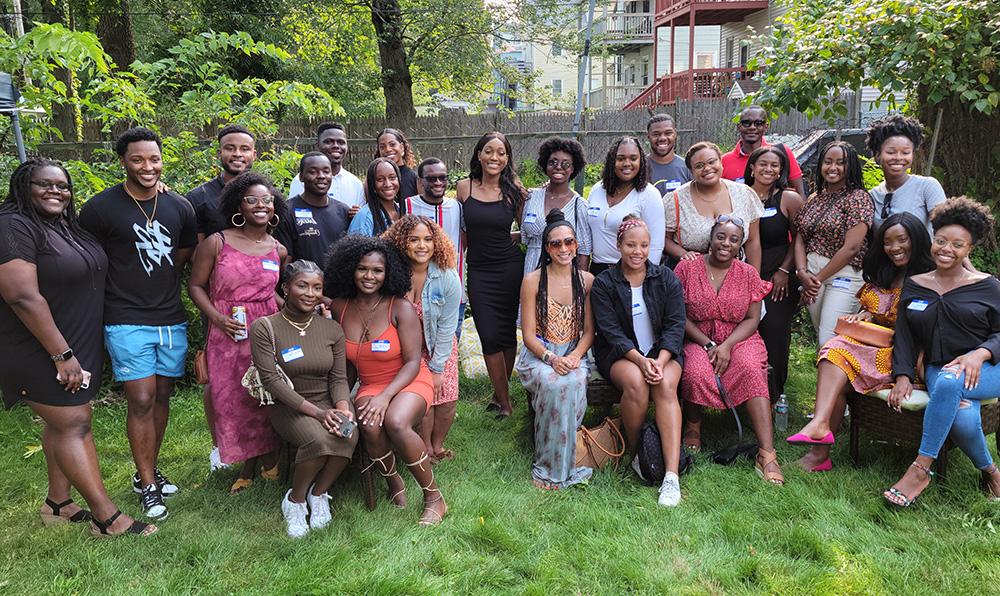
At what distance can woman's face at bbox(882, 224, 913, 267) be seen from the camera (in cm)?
415

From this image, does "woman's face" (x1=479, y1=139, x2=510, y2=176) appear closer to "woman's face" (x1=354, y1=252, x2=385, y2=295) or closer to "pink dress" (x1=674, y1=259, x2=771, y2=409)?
"woman's face" (x1=354, y1=252, x2=385, y2=295)

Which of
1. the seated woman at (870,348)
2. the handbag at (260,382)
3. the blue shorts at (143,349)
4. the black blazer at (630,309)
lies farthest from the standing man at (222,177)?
the seated woman at (870,348)

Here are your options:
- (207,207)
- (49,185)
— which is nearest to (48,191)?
(49,185)

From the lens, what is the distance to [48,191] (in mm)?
3359

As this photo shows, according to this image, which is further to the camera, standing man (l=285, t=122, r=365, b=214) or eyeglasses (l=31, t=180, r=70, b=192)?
standing man (l=285, t=122, r=365, b=214)

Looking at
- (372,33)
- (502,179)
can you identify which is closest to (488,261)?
(502,179)

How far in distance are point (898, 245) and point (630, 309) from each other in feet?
5.50

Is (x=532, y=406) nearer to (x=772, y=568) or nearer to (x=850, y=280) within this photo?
(x=772, y=568)

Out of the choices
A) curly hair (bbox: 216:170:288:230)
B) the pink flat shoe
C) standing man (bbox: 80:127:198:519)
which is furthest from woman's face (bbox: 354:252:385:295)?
the pink flat shoe

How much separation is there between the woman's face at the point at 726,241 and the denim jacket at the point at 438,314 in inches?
70.1

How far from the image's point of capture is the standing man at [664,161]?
5277 mm

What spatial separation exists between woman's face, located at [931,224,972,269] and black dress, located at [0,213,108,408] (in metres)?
4.68

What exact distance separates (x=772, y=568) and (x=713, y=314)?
→ 1.78 m

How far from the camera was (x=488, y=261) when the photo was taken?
5.05 m
